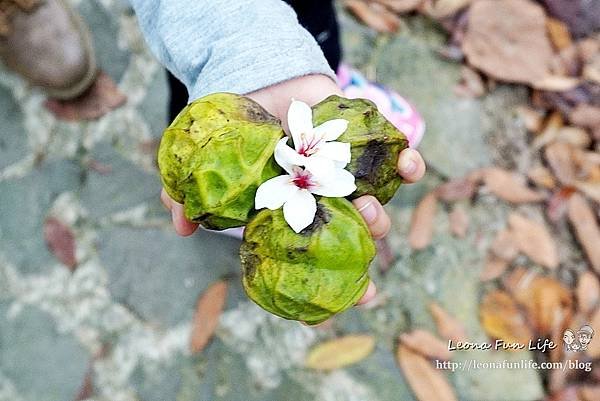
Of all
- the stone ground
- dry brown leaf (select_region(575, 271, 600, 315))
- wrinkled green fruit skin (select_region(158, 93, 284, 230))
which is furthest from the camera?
dry brown leaf (select_region(575, 271, 600, 315))

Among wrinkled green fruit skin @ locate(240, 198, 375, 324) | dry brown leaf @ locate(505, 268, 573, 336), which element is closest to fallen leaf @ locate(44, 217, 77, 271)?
wrinkled green fruit skin @ locate(240, 198, 375, 324)

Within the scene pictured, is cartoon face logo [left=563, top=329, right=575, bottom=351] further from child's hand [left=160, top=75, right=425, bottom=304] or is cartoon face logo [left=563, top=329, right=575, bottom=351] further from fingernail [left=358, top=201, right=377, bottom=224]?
fingernail [left=358, top=201, right=377, bottom=224]

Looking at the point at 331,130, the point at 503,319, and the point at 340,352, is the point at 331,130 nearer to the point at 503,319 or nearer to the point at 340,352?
the point at 340,352

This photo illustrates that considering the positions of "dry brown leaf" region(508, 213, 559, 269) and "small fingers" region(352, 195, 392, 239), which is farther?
"dry brown leaf" region(508, 213, 559, 269)

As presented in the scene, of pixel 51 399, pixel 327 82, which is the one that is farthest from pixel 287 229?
pixel 51 399

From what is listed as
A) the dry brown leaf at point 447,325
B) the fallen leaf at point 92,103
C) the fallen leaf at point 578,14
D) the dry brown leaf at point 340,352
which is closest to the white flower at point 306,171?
the dry brown leaf at point 340,352

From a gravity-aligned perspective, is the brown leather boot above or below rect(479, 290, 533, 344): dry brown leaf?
above

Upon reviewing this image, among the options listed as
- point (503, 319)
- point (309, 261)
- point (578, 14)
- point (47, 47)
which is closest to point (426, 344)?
point (503, 319)
